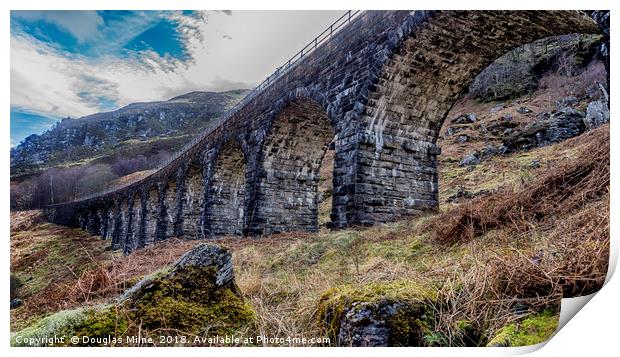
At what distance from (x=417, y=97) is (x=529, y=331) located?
8.77m

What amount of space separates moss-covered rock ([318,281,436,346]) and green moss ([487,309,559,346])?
1.41 ft

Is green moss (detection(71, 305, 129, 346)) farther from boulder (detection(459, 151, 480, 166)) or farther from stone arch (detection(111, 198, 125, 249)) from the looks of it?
stone arch (detection(111, 198, 125, 249))

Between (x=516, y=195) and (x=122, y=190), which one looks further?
(x=122, y=190)

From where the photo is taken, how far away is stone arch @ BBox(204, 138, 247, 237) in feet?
61.5

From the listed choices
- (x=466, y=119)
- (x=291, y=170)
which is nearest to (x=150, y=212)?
(x=291, y=170)

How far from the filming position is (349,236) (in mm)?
8500

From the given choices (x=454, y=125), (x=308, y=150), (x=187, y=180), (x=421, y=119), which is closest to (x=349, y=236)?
(x=421, y=119)

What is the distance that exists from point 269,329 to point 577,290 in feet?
7.25

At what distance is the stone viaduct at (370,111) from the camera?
9344 mm

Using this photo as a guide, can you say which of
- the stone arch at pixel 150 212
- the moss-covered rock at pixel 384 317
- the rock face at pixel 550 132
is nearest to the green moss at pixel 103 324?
the moss-covered rock at pixel 384 317

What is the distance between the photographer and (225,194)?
1952 cm

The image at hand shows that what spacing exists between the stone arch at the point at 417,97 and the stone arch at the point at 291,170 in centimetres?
381

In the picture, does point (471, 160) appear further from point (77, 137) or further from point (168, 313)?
point (168, 313)
